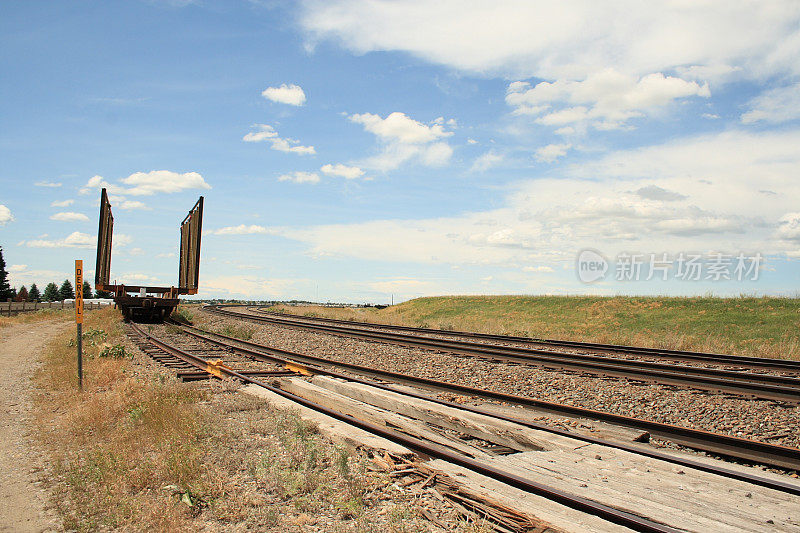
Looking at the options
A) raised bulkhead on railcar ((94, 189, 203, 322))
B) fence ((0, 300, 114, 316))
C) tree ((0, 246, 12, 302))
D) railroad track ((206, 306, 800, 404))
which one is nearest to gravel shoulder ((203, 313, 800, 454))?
railroad track ((206, 306, 800, 404))

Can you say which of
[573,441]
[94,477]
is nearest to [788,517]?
[573,441]

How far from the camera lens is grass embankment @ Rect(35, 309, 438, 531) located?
4445 mm

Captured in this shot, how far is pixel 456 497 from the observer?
454cm

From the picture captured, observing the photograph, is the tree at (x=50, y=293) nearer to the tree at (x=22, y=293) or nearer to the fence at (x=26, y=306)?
the tree at (x=22, y=293)

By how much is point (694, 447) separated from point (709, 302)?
3065cm

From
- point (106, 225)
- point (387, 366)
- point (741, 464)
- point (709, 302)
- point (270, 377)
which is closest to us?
point (741, 464)

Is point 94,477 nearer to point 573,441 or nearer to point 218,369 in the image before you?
point 573,441

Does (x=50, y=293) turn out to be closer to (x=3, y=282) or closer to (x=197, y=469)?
(x=3, y=282)

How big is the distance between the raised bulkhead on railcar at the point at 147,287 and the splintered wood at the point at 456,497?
76.6 feet

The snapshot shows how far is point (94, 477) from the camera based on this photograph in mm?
5402

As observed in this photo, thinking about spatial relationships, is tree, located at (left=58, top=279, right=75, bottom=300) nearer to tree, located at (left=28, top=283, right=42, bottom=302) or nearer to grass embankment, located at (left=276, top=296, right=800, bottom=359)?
tree, located at (left=28, top=283, right=42, bottom=302)

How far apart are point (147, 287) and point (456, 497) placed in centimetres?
2807

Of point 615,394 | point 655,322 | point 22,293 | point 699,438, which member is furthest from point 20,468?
point 22,293

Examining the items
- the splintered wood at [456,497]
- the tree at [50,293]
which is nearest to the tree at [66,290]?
the tree at [50,293]
